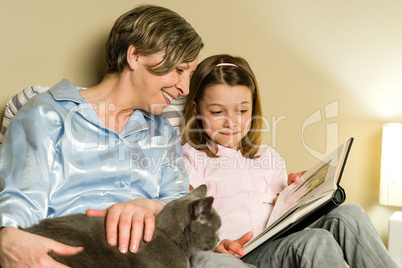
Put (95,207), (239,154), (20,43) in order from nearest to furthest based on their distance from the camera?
(95,207) < (20,43) < (239,154)

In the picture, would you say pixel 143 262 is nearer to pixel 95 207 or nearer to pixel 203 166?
pixel 95 207

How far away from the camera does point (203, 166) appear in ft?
6.04

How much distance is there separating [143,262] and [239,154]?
0.92m

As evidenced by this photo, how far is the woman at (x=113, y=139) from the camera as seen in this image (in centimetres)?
127

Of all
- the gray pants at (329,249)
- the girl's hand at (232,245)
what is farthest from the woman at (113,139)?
the gray pants at (329,249)

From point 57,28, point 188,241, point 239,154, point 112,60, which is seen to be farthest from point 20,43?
point 188,241

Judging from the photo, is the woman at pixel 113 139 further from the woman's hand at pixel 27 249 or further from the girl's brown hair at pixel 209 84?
the girl's brown hair at pixel 209 84

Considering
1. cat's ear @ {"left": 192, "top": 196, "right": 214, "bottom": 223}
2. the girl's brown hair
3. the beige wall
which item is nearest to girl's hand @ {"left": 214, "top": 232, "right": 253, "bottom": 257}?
cat's ear @ {"left": 192, "top": 196, "right": 214, "bottom": 223}

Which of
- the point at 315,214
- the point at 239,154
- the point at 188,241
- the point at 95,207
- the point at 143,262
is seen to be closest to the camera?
the point at 143,262

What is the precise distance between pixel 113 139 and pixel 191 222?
48 centimetres

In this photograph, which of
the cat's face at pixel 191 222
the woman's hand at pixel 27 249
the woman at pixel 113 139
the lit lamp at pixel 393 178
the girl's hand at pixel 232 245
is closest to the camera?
the woman's hand at pixel 27 249

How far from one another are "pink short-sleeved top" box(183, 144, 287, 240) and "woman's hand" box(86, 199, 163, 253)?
1.91 ft

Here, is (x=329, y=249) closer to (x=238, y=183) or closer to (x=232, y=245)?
(x=232, y=245)

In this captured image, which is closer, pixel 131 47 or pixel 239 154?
pixel 131 47
